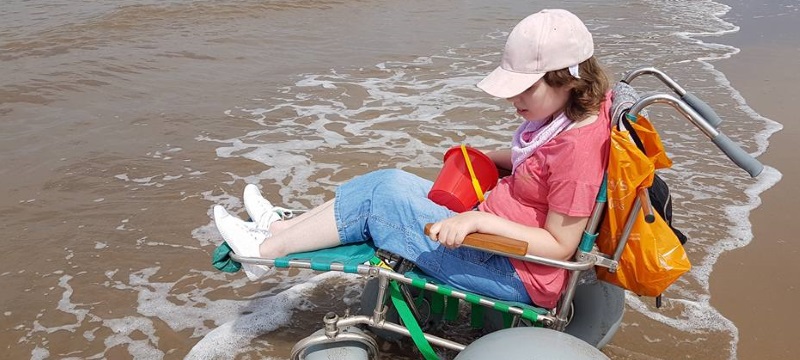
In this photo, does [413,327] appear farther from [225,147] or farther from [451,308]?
[225,147]

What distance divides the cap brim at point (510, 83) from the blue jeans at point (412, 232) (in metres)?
0.62

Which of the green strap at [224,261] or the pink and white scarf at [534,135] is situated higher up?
the pink and white scarf at [534,135]

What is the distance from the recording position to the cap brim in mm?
2547

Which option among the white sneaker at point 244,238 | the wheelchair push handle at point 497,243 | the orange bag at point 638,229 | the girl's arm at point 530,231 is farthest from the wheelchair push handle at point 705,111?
the white sneaker at point 244,238

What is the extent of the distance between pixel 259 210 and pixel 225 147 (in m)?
2.94

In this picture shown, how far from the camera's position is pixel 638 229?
8.39ft

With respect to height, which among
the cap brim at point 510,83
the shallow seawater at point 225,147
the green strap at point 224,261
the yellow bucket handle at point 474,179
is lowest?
the shallow seawater at point 225,147

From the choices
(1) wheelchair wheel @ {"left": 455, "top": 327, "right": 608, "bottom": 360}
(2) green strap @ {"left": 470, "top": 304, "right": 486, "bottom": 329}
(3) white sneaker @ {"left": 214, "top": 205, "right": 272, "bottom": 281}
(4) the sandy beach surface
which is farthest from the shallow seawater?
(1) wheelchair wheel @ {"left": 455, "top": 327, "right": 608, "bottom": 360}

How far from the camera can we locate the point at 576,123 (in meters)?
2.62

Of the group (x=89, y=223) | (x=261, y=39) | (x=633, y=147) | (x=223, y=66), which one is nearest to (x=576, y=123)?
(x=633, y=147)

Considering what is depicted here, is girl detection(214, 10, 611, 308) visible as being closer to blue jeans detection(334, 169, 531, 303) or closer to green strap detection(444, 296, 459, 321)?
blue jeans detection(334, 169, 531, 303)

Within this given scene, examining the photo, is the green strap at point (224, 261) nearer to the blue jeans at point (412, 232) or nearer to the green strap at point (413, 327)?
the blue jeans at point (412, 232)

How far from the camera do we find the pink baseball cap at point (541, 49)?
2.53 m

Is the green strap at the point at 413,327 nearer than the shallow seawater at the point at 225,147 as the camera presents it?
Yes
